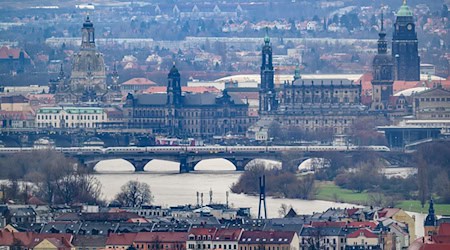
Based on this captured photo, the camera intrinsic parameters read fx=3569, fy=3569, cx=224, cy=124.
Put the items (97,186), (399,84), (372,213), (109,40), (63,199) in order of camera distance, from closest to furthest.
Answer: (372,213), (63,199), (97,186), (399,84), (109,40)

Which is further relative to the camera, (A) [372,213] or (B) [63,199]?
(B) [63,199]

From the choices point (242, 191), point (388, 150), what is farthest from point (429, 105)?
point (242, 191)

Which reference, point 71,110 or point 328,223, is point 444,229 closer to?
point 328,223

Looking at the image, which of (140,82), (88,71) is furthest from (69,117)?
(140,82)

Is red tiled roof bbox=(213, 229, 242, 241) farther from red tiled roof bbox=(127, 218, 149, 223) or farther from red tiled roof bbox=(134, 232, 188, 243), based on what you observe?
red tiled roof bbox=(127, 218, 149, 223)

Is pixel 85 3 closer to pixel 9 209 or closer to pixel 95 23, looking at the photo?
pixel 95 23

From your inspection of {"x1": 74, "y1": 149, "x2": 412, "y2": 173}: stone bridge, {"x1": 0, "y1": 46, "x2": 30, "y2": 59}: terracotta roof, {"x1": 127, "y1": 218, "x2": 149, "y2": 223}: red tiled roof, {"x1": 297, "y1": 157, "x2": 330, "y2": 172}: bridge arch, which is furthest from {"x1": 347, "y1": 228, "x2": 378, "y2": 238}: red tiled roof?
{"x1": 0, "y1": 46, "x2": 30, "y2": 59}: terracotta roof
